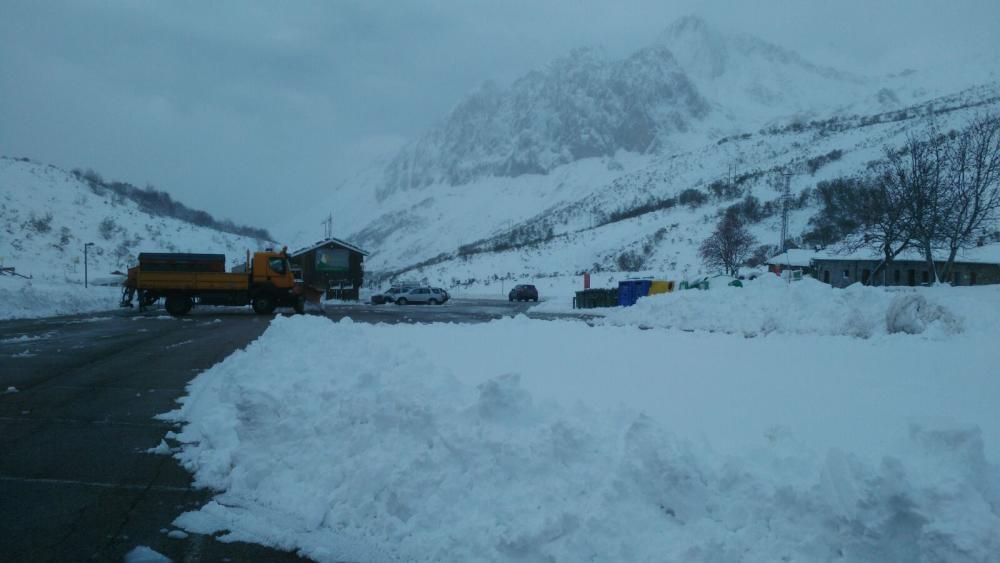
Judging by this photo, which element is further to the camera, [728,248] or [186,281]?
[728,248]

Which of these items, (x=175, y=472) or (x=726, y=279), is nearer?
(x=175, y=472)

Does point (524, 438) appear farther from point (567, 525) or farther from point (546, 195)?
point (546, 195)

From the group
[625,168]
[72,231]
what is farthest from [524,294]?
[625,168]

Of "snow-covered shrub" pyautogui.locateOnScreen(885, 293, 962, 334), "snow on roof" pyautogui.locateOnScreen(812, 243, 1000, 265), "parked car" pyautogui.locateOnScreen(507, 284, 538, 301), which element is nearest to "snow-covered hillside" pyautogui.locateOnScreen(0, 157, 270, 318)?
"parked car" pyautogui.locateOnScreen(507, 284, 538, 301)

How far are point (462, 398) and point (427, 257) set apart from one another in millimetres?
120489

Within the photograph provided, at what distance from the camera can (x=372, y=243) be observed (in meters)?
153

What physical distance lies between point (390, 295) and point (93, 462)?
3922 centimetres

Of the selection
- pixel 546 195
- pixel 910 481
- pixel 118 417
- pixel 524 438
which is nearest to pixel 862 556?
pixel 910 481

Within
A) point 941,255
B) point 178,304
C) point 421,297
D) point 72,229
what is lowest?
point 178,304

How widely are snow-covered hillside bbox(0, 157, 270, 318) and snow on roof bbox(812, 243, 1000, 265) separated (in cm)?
4610

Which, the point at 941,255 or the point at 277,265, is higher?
the point at 941,255

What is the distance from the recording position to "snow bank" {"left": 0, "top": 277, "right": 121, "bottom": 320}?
1074 inches

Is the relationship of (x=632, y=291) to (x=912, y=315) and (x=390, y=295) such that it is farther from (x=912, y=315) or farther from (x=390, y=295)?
(x=390, y=295)

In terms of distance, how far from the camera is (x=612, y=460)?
4.52 metres
